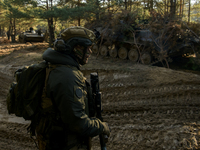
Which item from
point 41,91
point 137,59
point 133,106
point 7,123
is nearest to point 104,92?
point 133,106

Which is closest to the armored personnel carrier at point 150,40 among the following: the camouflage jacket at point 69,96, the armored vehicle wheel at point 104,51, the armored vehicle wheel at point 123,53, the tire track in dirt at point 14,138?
the armored vehicle wheel at point 123,53

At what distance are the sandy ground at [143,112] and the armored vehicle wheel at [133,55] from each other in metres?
2.10

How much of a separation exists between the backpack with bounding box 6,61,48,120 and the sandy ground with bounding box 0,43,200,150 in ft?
6.73

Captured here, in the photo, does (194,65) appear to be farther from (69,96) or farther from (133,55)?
(69,96)

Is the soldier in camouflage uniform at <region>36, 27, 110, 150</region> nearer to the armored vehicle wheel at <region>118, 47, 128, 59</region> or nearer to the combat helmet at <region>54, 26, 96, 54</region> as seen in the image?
the combat helmet at <region>54, 26, 96, 54</region>

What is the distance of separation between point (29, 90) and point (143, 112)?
3805mm

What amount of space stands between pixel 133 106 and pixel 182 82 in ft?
6.75

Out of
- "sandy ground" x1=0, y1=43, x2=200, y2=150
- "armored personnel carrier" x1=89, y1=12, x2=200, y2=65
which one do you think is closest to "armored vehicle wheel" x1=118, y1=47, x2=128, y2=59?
"armored personnel carrier" x1=89, y1=12, x2=200, y2=65

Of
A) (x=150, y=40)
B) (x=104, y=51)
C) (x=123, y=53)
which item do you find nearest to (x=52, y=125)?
(x=150, y=40)

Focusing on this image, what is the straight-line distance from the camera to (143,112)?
5.04 m

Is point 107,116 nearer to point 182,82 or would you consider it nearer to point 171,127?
point 171,127

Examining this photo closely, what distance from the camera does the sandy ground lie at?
3605mm

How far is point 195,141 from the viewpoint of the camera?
11.2 feet

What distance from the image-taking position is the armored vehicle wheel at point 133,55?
9.93 m
